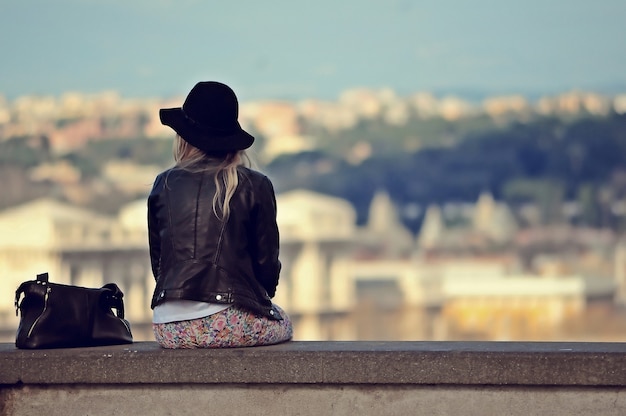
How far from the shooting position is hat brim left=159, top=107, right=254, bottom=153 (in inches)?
214

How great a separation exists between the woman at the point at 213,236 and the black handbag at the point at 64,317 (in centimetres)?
23

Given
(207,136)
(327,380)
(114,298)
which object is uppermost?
(207,136)

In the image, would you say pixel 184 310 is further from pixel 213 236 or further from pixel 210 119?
pixel 210 119

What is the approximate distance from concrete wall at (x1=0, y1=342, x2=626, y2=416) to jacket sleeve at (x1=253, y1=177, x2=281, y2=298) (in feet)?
1.13

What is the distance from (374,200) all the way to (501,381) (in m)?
116

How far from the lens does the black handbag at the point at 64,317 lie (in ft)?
17.8

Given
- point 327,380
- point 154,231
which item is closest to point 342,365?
point 327,380

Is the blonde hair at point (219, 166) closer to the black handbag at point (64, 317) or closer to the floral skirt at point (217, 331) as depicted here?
the floral skirt at point (217, 331)

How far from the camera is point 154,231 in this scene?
5.62 metres

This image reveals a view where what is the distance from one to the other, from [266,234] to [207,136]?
0.44 meters

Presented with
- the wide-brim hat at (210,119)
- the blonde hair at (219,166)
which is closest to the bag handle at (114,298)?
the blonde hair at (219,166)

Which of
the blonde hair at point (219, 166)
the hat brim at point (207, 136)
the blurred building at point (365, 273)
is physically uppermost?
the hat brim at point (207, 136)

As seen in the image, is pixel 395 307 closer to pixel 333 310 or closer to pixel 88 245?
pixel 333 310

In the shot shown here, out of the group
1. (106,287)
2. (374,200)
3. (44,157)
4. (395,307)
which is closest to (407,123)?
(374,200)
